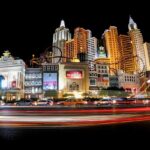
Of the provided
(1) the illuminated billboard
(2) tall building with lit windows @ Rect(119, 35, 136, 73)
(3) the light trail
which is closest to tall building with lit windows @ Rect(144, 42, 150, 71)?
(2) tall building with lit windows @ Rect(119, 35, 136, 73)

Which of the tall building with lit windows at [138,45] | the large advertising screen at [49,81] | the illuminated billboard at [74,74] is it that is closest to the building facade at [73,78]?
the illuminated billboard at [74,74]

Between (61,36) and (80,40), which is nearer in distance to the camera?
(80,40)

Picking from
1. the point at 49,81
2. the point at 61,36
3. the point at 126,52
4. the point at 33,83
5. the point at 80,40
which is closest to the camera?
the point at 49,81

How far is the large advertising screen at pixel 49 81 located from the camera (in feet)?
295

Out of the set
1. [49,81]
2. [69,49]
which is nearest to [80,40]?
[69,49]

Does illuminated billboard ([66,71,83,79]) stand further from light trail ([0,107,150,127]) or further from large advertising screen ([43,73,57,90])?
light trail ([0,107,150,127])

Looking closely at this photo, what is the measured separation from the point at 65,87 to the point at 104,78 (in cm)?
2081

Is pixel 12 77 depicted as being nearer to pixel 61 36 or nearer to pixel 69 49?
pixel 69 49

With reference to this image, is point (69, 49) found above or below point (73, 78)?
above

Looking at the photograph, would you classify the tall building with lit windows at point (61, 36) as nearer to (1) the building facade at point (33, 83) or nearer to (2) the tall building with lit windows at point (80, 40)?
(2) the tall building with lit windows at point (80, 40)

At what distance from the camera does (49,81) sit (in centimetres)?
9081

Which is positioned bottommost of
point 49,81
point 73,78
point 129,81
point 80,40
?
point 49,81

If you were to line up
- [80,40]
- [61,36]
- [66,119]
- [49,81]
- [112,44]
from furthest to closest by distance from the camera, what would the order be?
[61,36]
[112,44]
[80,40]
[49,81]
[66,119]

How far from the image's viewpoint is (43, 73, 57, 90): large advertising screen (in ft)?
295
